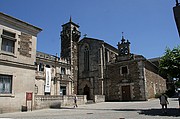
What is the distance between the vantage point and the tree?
468 inches

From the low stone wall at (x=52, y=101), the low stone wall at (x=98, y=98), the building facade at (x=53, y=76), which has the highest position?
the building facade at (x=53, y=76)

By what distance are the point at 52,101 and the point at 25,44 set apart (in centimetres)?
675

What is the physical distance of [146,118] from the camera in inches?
341

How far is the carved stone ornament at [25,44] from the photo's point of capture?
13.9 m

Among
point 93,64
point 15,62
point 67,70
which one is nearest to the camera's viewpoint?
point 15,62

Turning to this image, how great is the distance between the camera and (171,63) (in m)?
12.0

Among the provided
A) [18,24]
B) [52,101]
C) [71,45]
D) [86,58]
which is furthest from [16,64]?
[71,45]

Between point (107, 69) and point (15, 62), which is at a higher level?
point (107, 69)

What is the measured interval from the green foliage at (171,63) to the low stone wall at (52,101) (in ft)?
35.4

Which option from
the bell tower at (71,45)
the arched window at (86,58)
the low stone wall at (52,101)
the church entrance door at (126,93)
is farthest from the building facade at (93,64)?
the low stone wall at (52,101)

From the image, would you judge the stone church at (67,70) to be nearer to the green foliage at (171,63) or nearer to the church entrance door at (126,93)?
the church entrance door at (126,93)

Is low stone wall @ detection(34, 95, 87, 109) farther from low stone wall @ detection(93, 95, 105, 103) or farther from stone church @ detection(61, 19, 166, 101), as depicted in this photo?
stone church @ detection(61, 19, 166, 101)

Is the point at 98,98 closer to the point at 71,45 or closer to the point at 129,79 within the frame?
the point at 129,79

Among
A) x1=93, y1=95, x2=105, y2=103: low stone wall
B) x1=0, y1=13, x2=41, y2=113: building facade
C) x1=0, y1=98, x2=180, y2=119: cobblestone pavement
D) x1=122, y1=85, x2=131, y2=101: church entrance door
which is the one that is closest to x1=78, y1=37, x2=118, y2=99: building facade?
x1=93, y1=95, x2=105, y2=103: low stone wall
